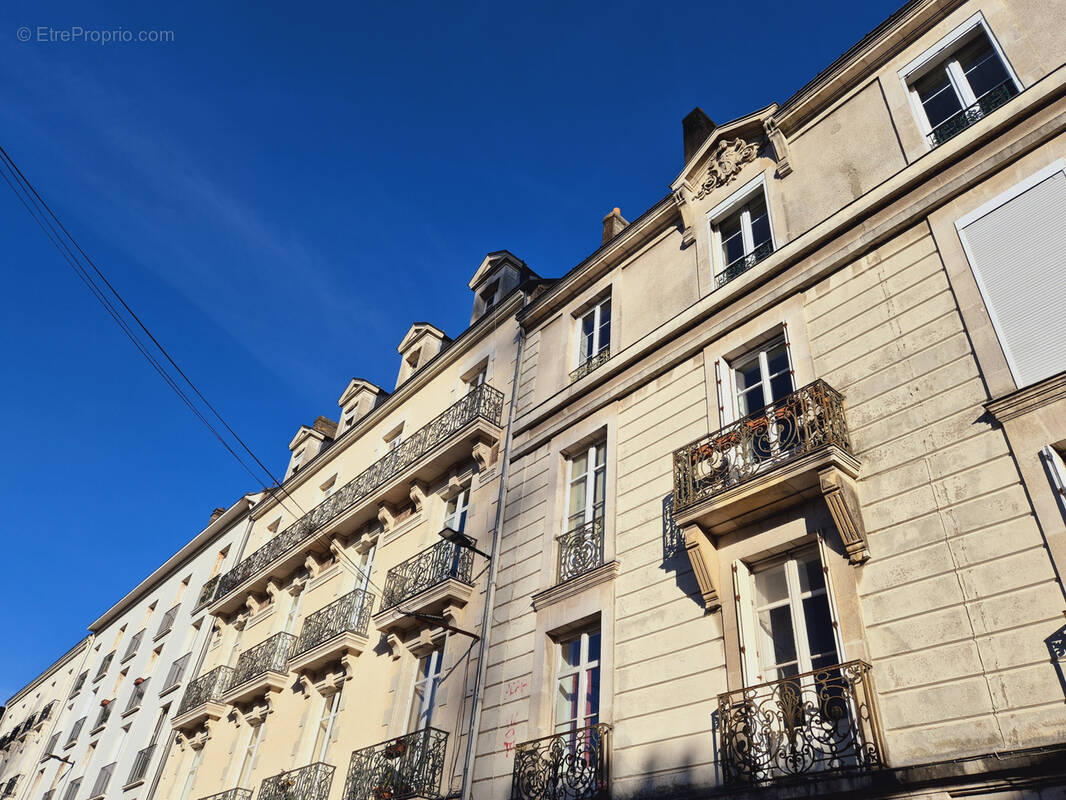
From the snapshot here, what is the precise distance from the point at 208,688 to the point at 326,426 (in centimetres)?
956

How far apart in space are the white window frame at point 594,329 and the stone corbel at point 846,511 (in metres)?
5.79

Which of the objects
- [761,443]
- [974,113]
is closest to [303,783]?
[761,443]

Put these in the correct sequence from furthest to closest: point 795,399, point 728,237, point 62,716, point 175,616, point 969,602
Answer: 1. point 62,716
2. point 175,616
3. point 728,237
4. point 795,399
5. point 969,602

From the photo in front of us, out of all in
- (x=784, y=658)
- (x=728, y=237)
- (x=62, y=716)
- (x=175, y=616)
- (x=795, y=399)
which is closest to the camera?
(x=784, y=658)

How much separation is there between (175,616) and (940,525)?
24998 mm

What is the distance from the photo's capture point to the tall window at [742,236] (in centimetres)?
1105

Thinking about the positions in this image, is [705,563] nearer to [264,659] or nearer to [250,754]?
[264,659]

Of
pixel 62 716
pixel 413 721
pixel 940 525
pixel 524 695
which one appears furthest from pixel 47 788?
pixel 940 525

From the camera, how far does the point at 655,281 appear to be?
1259 centimetres

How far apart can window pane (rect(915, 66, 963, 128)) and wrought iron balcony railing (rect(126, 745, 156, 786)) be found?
22.1 meters

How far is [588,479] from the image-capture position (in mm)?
11742

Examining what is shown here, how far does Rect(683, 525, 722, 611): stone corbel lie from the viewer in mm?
8414

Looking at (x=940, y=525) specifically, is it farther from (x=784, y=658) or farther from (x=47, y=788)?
(x=47, y=788)

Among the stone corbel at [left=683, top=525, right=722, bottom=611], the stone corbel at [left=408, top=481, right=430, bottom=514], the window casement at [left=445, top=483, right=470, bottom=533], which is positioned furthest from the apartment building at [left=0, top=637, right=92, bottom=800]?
the stone corbel at [left=683, top=525, right=722, bottom=611]
